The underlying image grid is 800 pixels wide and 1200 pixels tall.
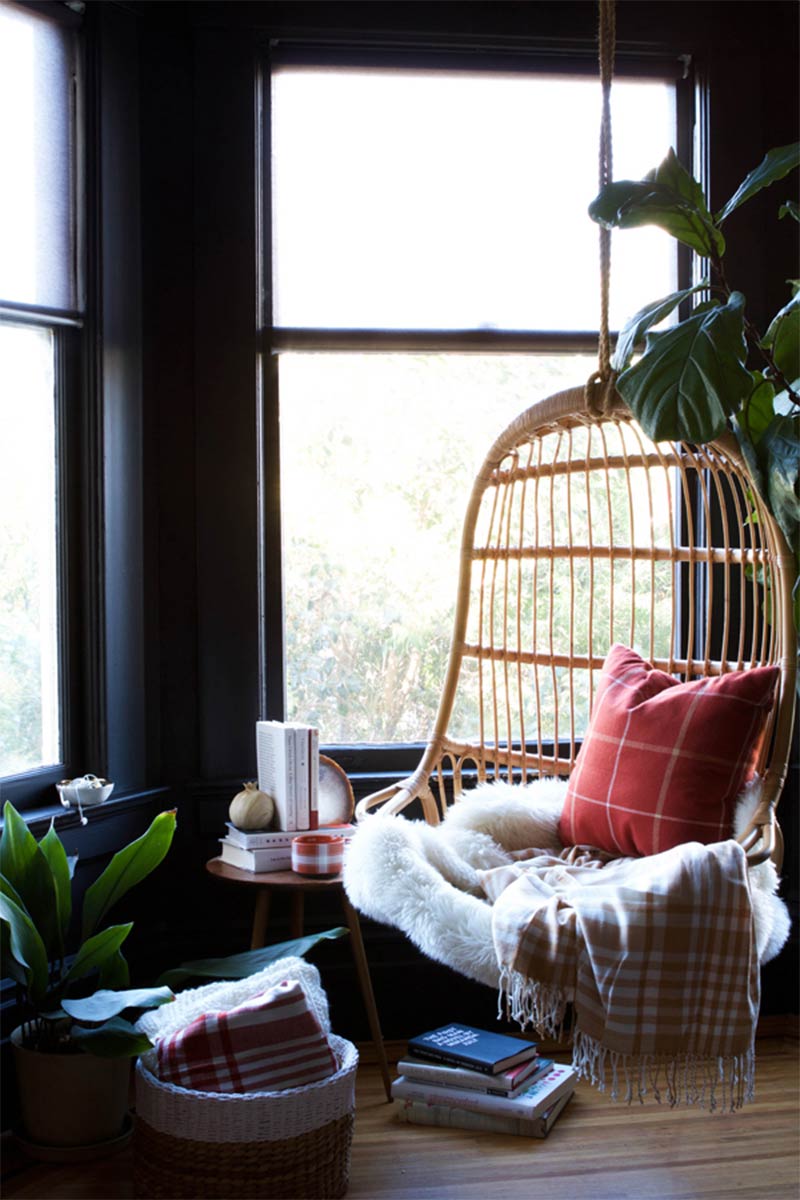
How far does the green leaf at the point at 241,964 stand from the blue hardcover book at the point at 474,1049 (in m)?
0.33

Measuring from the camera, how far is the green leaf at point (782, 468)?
6.15 ft

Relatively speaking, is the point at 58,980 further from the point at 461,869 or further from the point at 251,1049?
the point at 461,869

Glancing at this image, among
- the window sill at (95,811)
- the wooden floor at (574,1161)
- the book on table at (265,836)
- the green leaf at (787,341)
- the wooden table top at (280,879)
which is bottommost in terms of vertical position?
the wooden floor at (574,1161)

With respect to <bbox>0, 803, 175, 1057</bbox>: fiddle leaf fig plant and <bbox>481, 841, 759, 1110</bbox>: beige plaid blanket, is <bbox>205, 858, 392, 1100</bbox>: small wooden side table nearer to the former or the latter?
<bbox>0, 803, 175, 1057</bbox>: fiddle leaf fig plant

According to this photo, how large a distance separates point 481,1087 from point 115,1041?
71cm

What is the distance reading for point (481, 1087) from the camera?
2.23 metres

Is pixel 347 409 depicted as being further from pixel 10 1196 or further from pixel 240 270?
pixel 10 1196

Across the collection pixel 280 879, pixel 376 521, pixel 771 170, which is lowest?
pixel 280 879

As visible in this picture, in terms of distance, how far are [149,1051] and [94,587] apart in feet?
3.20

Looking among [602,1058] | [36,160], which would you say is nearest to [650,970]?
[602,1058]

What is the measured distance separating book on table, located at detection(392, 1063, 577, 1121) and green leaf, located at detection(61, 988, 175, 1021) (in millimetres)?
583

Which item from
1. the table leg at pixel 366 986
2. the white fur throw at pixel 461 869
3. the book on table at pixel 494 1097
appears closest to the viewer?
the white fur throw at pixel 461 869

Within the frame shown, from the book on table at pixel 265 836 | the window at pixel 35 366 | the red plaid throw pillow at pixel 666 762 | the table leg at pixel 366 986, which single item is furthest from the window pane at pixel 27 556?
the red plaid throw pillow at pixel 666 762

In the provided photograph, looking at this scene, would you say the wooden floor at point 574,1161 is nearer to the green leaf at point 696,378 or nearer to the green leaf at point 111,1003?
the green leaf at point 111,1003
